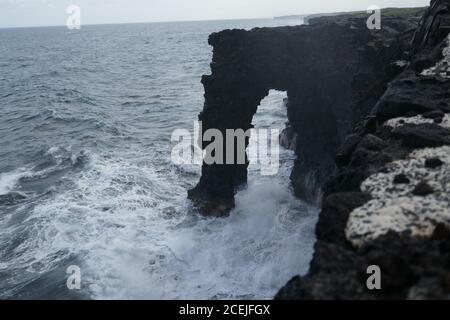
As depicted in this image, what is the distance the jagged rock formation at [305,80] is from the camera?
2925cm

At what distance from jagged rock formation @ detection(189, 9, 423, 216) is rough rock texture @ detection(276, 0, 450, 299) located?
9.55 m

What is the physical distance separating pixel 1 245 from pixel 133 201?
9819mm

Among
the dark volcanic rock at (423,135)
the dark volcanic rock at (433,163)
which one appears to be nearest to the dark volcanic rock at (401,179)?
the dark volcanic rock at (433,163)

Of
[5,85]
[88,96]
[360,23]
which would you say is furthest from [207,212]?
[5,85]

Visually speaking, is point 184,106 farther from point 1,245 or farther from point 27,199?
point 1,245

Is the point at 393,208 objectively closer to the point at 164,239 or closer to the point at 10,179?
the point at 164,239

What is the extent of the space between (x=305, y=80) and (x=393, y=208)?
72.8 ft

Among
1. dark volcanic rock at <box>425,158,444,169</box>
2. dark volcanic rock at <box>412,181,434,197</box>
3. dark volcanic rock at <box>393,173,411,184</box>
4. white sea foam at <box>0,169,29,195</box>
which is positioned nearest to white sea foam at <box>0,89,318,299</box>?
white sea foam at <box>0,169,29,195</box>

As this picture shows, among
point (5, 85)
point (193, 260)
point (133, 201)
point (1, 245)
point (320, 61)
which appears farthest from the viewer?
point (5, 85)

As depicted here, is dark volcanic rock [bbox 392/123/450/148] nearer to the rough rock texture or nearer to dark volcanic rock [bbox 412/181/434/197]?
the rough rock texture

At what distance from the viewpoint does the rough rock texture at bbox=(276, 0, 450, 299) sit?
1000 cm
